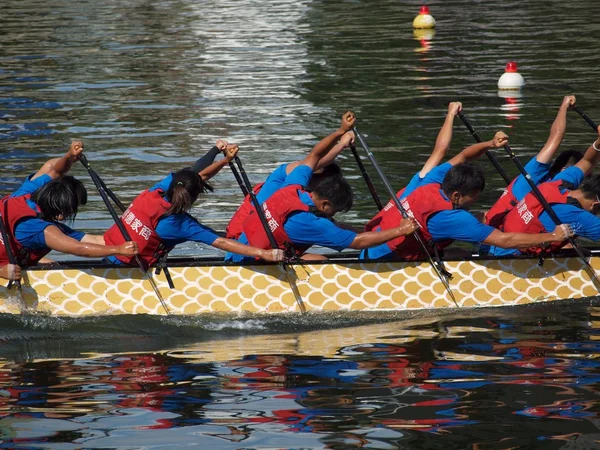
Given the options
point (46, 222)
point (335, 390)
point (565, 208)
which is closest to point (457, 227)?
point (565, 208)

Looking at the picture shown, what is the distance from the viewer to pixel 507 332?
401 inches

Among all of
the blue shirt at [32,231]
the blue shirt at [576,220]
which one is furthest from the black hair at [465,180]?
the blue shirt at [32,231]

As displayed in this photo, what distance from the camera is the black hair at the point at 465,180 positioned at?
1020cm

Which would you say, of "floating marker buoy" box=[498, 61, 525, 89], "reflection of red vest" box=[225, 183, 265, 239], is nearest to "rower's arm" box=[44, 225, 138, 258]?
"reflection of red vest" box=[225, 183, 265, 239]

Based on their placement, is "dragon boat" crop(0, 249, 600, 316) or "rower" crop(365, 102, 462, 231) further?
"rower" crop(365, 102, 462, 231)

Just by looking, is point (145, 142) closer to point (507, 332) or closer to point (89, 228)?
point (89, 228)

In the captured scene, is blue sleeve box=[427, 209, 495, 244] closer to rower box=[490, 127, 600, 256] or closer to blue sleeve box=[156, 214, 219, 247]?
rower box=[490, 127, 600, 256]

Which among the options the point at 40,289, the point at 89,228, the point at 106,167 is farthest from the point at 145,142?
the point at 40,289

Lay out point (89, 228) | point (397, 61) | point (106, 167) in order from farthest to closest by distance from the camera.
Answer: point (397, 61)
point (106, 167)
point (89, 228)

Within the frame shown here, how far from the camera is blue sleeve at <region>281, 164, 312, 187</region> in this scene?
35.5 ft

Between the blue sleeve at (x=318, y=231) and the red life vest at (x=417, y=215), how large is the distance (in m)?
0.62

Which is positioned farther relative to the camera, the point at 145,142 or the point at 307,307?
the point at 145,142

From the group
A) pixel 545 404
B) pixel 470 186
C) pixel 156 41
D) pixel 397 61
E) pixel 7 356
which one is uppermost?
pixel 156 41

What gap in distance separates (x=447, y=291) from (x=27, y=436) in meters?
4.49
